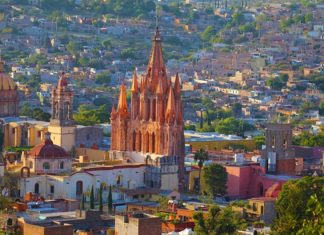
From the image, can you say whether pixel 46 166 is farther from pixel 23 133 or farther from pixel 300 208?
pixel 300 208

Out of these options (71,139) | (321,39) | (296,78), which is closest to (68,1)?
(321,39)

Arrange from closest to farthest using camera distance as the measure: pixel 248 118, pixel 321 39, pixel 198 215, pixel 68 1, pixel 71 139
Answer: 1. pixel 198 215
2. pixel 71 139
3. pixel 248 118
4. pixel 321 39
5. pixel 68 1

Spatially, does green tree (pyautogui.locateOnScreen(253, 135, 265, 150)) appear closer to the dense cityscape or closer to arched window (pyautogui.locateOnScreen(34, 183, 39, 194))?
the dense cityscape

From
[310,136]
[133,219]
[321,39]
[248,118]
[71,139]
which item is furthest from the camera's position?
[321,39]

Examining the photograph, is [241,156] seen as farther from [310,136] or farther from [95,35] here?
[95,35]

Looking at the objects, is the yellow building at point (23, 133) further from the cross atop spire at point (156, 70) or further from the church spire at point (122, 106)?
the cross atop spire at point (156, 70)

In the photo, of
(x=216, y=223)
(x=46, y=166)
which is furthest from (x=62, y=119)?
(x=216, y=223)
